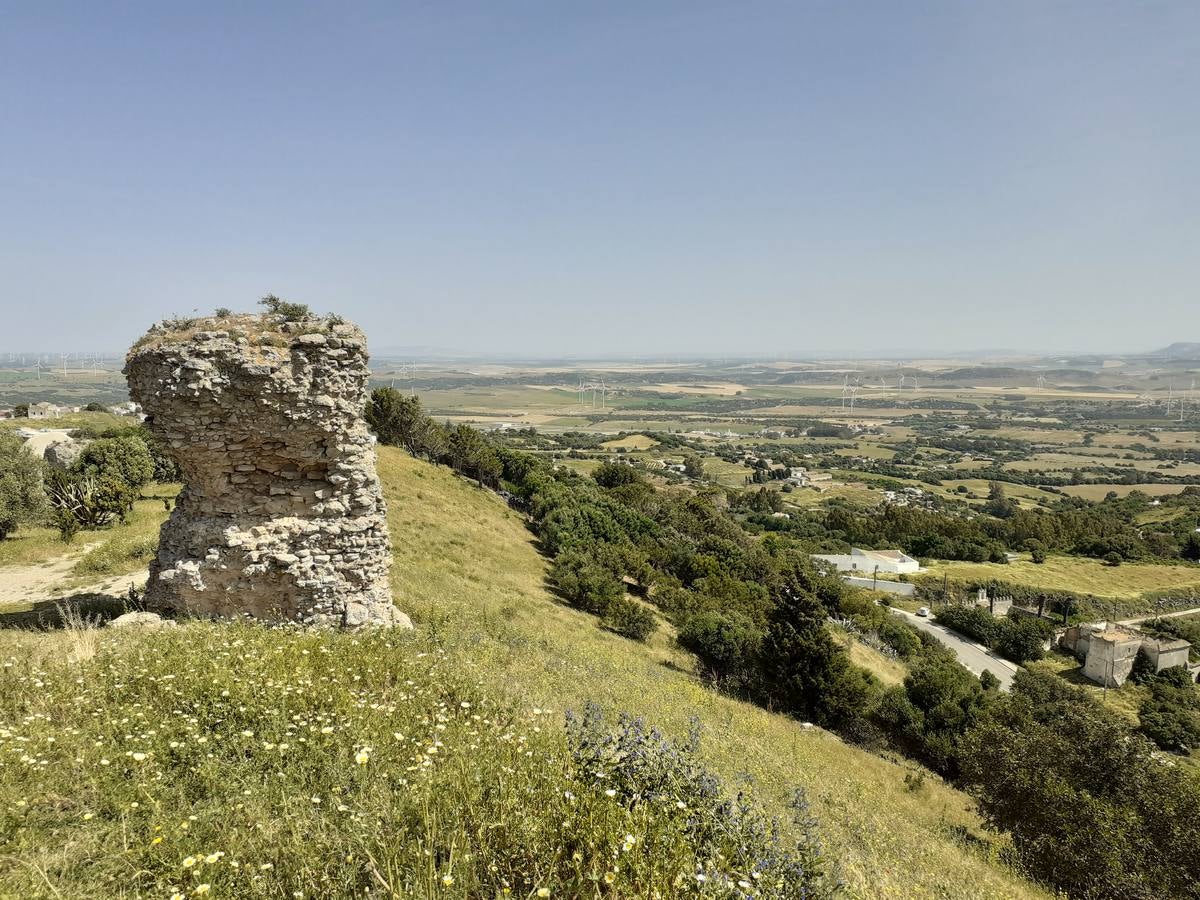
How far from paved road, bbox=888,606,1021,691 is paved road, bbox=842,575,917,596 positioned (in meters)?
6.33

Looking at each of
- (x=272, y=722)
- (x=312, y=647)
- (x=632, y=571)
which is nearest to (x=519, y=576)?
(x=632, y=571)

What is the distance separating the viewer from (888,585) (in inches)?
2453

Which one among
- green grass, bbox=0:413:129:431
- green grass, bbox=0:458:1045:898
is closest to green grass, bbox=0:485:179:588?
green grass, bbox=0:458:1045:898

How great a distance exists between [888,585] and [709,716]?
57.7 m

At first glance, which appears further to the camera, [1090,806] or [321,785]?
[1090,806]

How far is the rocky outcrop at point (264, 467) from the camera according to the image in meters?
9.13

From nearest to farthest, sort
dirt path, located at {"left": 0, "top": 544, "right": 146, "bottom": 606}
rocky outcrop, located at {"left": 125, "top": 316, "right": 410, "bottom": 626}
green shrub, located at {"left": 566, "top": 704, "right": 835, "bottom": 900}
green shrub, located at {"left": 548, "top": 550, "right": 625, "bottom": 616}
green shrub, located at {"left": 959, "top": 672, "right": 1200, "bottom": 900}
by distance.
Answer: green shrub, located at {"left": 566, "top": 704, "right": 835, "bottom": 900} → rocky outcrop, located at {"left": 125, "top": 316, "right": 410, "bottom": 626} → green shrub, located at {"left": 959, "top": 672, "right": 1200, "bottom": 900} → dirt path, located at {"left": 0, "top": 544, "right": 146, "bottom": 606} → green shrub, located at {"left": 548, "top": 550, "right": 625, "bottom": 616}

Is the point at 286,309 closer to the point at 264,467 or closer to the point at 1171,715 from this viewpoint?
the point at 264,467

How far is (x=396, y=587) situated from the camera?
1609cm

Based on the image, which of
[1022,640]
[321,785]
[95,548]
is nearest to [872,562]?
[1022,640]

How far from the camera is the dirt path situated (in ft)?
41.4

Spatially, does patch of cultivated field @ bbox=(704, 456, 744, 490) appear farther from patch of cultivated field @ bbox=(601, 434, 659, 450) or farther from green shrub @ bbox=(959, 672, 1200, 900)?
green shrub @ bbox=(959, 672, 1200, 900)

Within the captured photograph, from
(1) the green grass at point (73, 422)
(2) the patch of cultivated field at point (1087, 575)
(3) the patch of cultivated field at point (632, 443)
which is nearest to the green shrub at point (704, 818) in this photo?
(1) the green grass at point (73, 422)

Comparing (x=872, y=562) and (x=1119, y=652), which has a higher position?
(x=1119, y=652)
